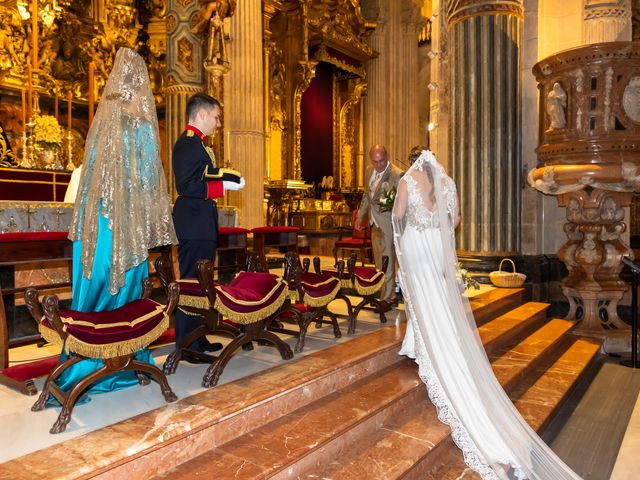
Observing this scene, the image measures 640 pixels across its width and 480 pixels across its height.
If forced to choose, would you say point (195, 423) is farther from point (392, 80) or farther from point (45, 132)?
point (392, 80)

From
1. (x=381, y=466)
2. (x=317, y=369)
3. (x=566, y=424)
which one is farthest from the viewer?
(x=566, y=424)

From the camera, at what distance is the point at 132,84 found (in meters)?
2.93

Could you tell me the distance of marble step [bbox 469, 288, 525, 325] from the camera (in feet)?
19.2

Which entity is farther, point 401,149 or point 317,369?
point 401,149

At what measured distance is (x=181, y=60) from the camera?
29.2 ft

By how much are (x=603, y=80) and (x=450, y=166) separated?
8.09 feet

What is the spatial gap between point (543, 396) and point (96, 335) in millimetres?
3783

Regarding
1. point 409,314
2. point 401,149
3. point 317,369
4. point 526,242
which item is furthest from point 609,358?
point 401,149

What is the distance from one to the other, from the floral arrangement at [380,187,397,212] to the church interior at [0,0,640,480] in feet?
1.97

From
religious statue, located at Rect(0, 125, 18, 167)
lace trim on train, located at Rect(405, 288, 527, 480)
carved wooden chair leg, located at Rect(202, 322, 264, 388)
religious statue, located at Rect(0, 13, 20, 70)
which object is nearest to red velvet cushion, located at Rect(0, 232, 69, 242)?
carved wooden chair leg, located at Rect(202, 322, 264, 388)

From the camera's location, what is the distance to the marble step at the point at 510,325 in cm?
522

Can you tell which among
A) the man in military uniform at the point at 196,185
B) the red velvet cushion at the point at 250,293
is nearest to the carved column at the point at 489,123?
the red velvet cushion at the point at 250,293

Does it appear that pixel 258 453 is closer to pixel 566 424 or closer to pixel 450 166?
pixel 566 424

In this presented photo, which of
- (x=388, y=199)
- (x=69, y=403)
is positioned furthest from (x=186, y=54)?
(x=69, y=403)
